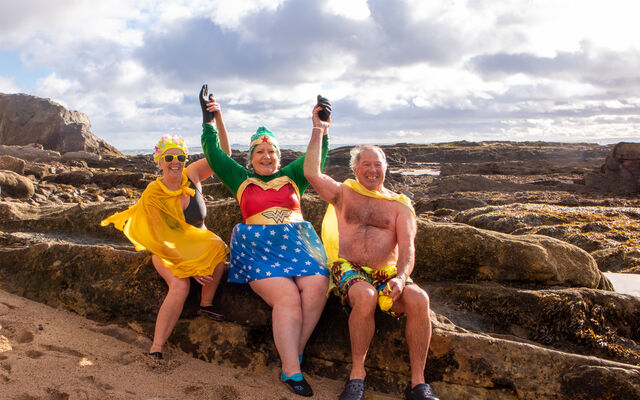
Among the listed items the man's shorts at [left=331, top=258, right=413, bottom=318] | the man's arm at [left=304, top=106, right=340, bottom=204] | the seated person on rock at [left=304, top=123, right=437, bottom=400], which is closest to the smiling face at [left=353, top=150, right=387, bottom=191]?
the seated person on rock at [left=304, top=123, right=437, bottom=400]

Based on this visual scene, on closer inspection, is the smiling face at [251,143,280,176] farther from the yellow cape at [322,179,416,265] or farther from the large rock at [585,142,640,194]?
the large rock at [585,142,640,194]

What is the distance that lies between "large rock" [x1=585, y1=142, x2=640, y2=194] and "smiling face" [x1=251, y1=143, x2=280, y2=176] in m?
22.2

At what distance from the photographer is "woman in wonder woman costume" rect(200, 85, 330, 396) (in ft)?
12.1

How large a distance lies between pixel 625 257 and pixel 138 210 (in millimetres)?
8503

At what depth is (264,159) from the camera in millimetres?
4336

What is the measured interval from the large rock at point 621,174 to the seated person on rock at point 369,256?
21671 millimetres

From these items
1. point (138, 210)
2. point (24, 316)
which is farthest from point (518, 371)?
point (24, 316)

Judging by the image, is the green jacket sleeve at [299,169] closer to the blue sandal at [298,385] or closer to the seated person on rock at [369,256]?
the seated person on rock at [369,256]

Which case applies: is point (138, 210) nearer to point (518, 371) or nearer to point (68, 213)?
point (68, 213)

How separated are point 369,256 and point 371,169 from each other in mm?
798

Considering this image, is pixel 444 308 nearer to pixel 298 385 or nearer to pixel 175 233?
pixel 298 385

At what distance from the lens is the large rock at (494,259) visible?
5.35 metres

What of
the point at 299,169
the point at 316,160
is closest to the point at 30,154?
the point at 299,169

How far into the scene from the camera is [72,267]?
4836mm
